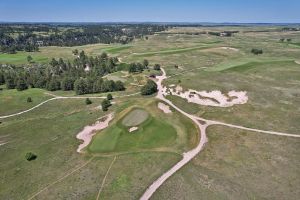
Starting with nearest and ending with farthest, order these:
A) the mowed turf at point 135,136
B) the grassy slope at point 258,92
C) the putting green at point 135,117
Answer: the mowed turf at point 135,136
the putting green at point 135,117
the grassy slope at point 258,92

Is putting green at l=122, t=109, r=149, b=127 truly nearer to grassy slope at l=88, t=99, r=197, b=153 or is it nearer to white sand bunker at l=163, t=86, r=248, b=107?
grassy slope at l=88, t=99, r=197, b=153

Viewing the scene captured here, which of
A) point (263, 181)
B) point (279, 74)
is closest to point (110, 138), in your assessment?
point (263, 181)

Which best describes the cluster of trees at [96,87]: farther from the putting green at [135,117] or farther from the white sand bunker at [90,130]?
the putting green at [135,117]

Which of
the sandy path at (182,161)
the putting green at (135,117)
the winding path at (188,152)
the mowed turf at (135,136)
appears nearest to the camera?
the sandy path at (182,161)

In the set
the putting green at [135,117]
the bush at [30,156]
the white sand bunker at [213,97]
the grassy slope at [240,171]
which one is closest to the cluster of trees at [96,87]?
the white sand bunker at [213,97]

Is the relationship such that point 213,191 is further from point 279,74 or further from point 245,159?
point 279,74
